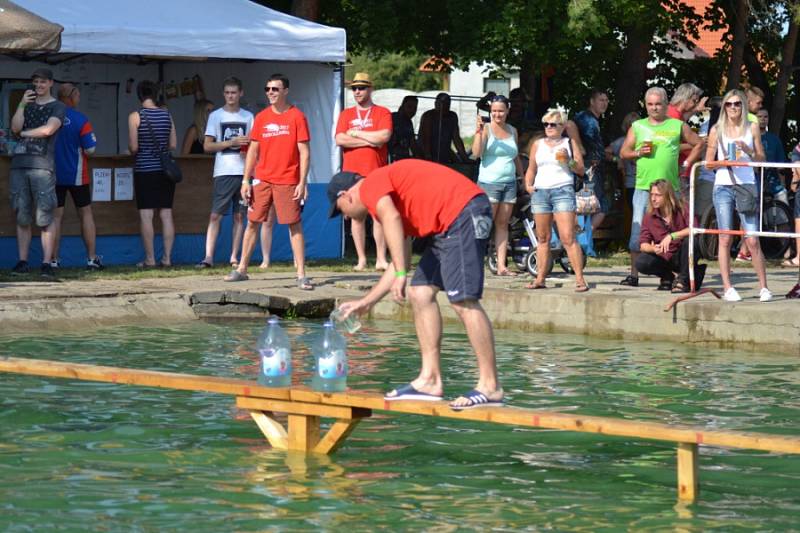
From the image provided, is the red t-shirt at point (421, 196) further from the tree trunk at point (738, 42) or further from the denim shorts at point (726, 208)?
the tree trunk at point (738, 42)

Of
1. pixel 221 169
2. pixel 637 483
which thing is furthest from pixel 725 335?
pixel 221 169

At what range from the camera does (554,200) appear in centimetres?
1550

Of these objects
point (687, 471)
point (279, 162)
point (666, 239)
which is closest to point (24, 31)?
point (279, 162)

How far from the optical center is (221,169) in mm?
18297

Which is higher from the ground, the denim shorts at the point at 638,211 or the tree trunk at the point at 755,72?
the tree trunk at the point at 755,72

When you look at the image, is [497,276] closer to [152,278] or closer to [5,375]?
[152,278]

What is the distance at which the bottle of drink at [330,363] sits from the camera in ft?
30.5

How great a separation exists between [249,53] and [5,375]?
750 cm

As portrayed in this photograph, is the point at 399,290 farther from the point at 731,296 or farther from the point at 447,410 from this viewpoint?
the point at 731,296

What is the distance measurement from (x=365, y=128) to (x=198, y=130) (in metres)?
3.62

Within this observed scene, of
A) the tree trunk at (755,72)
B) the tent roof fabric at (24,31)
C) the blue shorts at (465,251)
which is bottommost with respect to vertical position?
the blue shorts at (465,251)

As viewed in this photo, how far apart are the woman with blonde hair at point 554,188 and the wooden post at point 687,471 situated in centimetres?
716

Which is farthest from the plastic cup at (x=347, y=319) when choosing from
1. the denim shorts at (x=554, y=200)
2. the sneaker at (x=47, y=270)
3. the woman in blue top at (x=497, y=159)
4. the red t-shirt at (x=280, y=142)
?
the sneaker at (x=47, y=270)

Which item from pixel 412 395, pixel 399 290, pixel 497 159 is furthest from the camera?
pixel 497 159
